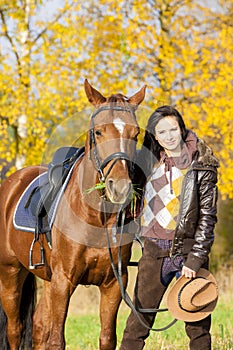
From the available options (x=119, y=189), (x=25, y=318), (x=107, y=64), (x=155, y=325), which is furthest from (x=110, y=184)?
(x=107, y=64)

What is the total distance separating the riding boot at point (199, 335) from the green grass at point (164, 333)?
4.12 feet

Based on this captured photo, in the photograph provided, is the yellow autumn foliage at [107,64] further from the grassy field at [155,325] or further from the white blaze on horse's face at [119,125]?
the white blaze on horse's face at [119,125]

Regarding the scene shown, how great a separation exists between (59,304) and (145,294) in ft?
1.98

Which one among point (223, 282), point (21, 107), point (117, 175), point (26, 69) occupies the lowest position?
point (223, 282)

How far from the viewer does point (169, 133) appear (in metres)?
3.87

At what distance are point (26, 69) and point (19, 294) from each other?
6400 millimetres

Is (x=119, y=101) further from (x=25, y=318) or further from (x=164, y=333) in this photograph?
(x=164, y=333)

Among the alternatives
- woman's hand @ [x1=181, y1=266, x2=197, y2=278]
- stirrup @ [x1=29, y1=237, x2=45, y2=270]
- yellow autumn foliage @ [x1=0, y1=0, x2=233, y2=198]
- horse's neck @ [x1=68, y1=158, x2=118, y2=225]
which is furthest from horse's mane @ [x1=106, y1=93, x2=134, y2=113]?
yellow autumn foliage @ [x1=0, y1=0, x2=233, y2=198]

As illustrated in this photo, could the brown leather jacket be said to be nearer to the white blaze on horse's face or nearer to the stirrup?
the white blaze on horse's face

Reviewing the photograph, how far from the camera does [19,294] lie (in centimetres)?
546

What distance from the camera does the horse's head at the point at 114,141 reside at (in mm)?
3486

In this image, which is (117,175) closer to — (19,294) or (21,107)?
(19,294)

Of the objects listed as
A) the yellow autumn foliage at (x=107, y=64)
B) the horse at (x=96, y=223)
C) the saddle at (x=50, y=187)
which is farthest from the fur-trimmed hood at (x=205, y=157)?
the yellow autumn foliage at (x=107, y=64)

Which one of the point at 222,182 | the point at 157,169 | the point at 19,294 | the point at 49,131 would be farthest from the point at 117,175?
the point at 49,131
